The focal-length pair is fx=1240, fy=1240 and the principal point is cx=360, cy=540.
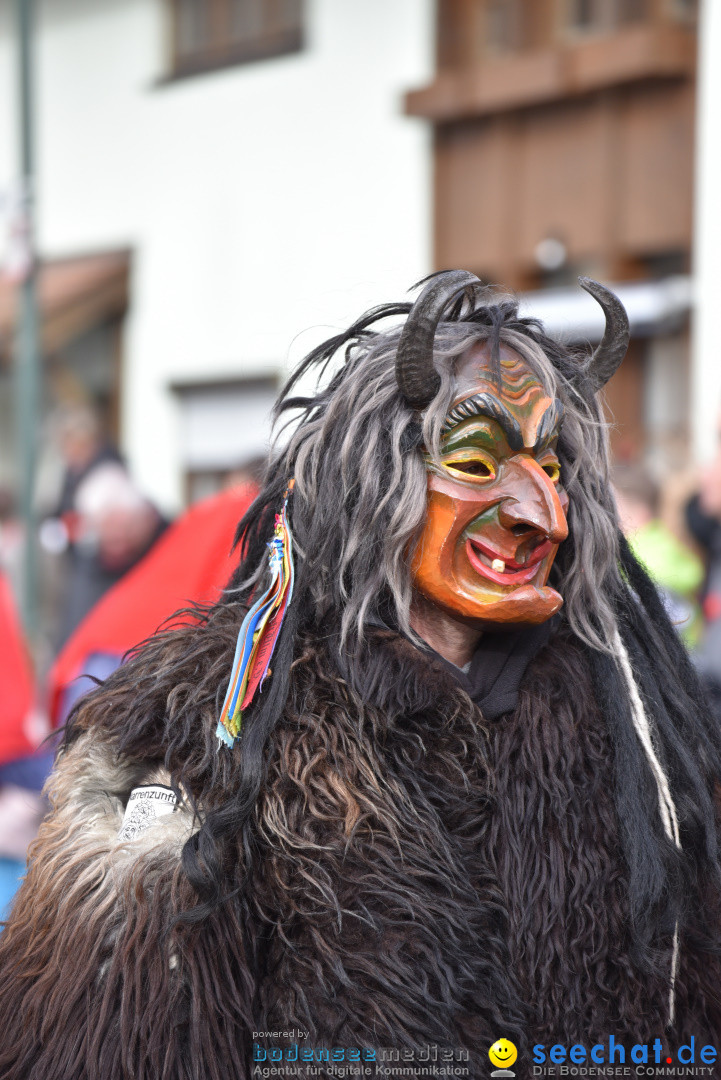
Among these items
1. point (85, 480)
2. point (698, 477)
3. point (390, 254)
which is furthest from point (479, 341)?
point (390, 254)

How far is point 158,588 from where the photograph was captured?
3754 mm

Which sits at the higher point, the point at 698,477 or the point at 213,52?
the point at 213,52

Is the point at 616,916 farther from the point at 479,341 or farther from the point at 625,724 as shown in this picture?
the point at 479,341

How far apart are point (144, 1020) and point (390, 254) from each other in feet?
26.2

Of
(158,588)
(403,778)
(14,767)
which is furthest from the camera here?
(158,588)

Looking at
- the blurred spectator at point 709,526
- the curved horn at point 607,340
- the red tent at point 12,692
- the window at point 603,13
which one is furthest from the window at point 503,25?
the curved horn at point 607,340

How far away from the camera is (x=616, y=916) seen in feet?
5.67

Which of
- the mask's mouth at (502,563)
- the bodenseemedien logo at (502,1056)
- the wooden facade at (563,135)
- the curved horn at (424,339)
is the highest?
the wooden facade at (563,135)

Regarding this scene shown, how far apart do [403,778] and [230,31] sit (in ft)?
32.5

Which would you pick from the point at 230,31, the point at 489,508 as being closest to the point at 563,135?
the point at 230,31

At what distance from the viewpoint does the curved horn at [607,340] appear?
1.91 meters

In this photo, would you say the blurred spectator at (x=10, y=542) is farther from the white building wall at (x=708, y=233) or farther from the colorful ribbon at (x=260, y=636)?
the colorful ribbon at (x=260, y=636)

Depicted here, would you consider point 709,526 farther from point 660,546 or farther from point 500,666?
point 500,666

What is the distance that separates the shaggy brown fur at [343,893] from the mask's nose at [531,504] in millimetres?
233
